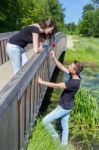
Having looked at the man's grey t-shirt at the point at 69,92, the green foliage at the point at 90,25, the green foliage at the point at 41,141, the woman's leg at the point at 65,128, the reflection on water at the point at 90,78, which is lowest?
the green foliage at the point at 90,25

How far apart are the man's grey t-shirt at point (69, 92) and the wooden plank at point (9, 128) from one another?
3020 millimetres

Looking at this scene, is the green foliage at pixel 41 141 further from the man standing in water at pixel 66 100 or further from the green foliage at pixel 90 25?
the green foliage at pixel 90 25

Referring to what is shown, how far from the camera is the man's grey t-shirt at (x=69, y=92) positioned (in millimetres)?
8828

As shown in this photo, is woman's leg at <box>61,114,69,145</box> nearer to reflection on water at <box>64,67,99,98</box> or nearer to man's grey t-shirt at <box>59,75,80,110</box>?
man's grey t-shirt at <box>59,75,80,110</box>

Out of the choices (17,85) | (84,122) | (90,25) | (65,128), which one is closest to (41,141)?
(65,128)

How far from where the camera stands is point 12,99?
→ 527 centimetres

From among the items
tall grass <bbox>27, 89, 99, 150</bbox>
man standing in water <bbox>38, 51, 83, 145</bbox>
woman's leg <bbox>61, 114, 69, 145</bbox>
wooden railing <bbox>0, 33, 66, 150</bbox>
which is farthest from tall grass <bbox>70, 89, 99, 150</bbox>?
wooden railing <bbox>0, 33, 66, 150</bbox>

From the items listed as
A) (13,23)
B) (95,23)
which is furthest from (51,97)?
(95,23)

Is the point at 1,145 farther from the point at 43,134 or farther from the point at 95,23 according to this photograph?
the point at 95,23

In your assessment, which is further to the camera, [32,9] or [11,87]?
[32,9]

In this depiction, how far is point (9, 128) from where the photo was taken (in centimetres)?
529

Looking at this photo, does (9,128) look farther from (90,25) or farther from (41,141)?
(90,25)

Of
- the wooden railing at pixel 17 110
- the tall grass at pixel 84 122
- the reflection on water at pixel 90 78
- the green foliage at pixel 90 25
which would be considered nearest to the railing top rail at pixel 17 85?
the wooden railing at pixel 17 110

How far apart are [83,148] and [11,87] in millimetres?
5290
